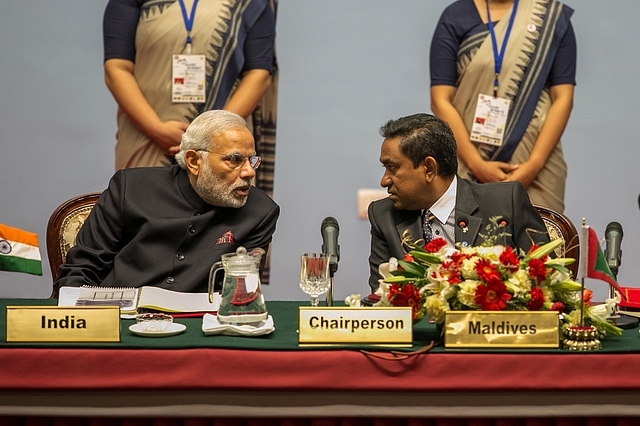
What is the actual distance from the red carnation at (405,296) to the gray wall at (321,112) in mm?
2183

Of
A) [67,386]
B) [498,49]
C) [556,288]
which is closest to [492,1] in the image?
[498,49]

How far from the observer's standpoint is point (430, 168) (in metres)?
2.84

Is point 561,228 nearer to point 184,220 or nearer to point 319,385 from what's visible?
point 184,220

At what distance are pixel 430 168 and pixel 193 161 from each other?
836 millimetres

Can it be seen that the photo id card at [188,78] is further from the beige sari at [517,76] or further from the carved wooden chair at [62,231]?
the beige sari at [517,76]

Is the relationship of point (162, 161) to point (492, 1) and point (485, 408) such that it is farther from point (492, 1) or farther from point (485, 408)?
point (485, 408)

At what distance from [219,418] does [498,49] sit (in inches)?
105

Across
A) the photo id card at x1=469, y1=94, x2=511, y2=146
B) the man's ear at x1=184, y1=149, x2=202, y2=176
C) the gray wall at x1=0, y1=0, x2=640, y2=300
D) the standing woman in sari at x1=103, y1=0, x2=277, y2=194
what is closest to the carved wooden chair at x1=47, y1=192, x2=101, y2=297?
the man's ear at x1=184, y1=149, x2=202, y2=176

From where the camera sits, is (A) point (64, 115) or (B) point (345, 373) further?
(A) point (64, 115)

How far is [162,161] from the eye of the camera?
3.93 meters

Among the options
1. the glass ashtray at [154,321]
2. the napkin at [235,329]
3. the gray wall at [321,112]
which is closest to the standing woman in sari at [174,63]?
the gray wall at [321,112]

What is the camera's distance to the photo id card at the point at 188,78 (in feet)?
12.8

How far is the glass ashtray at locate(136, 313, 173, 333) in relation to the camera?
78.9 inches

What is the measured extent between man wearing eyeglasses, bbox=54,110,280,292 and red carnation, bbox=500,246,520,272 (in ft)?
3.80
